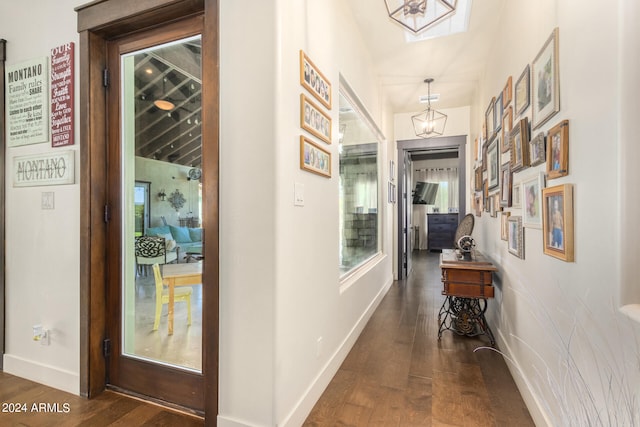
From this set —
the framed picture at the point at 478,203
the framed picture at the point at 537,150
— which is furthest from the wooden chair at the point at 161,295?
the framed picture at the point at 478,203

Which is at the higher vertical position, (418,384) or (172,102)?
(172,102)

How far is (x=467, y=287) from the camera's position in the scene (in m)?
2.71

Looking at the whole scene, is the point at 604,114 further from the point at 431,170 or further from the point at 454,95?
the point at 431,170

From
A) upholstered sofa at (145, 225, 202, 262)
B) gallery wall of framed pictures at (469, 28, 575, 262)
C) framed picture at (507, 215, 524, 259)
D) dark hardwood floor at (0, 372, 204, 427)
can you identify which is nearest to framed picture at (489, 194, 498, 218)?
gallery wall of framed pictures at (469, 28, 575, 262)

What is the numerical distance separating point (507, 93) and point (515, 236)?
1138 millimetres

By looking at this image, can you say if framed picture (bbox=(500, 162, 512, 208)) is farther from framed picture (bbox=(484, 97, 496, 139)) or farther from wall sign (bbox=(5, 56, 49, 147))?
wall sign (bbox=(5, 56, 49, 147))

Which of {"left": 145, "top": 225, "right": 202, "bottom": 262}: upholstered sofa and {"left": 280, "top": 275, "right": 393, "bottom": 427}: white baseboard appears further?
→ {"left": 145, "top": 225, "right": 202, "bottom": 262}: upholstered sofa

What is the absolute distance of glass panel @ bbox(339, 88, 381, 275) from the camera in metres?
2.83

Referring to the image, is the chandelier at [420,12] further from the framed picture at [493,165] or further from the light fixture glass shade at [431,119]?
the light fixture glass shade at [431,119]

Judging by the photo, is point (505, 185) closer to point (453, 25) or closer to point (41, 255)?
point (453, 25)

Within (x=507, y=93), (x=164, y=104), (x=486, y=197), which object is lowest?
(x=486, y=197)

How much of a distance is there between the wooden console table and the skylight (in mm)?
2018

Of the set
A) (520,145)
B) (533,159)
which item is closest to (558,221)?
(533,159)

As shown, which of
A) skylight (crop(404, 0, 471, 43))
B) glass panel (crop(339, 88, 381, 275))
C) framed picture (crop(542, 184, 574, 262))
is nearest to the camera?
framed picture (crop(542, 184, 574, 262))
